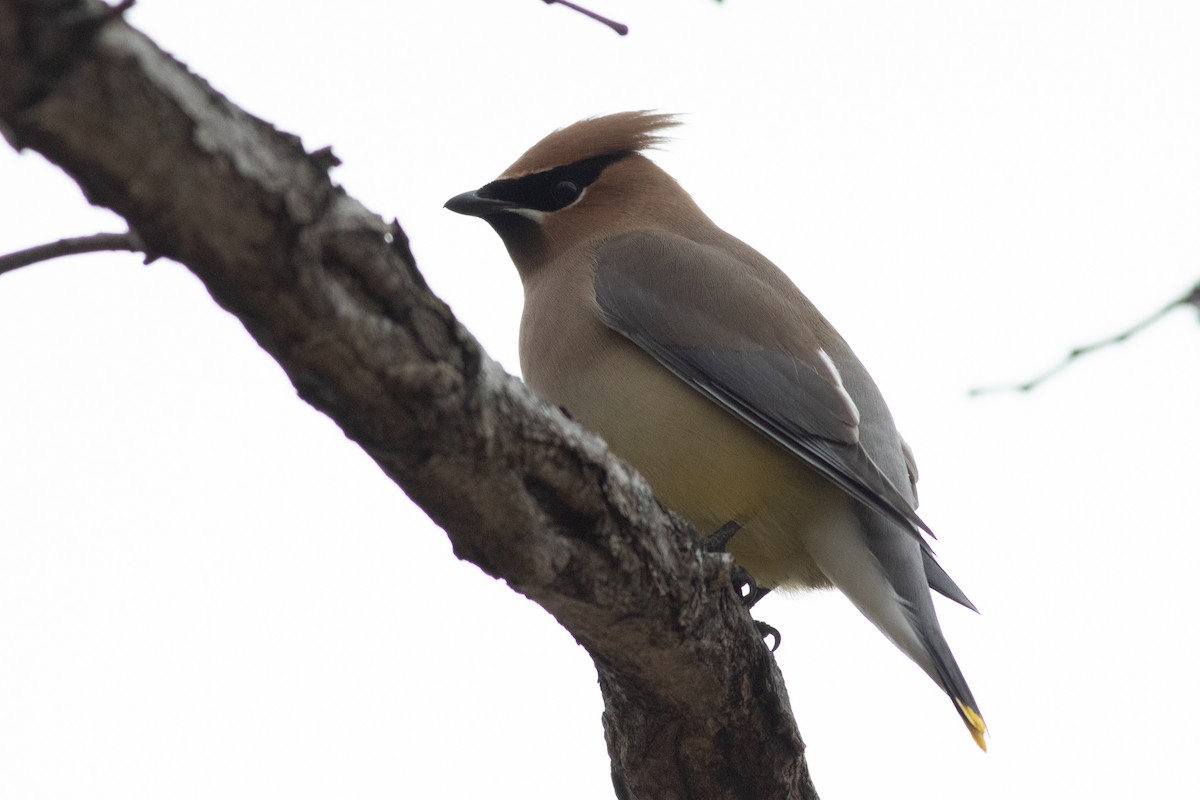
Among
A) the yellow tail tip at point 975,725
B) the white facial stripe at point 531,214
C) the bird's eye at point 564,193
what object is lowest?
the yellow tail tip at point 975,725

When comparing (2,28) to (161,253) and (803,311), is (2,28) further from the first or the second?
(803,311)

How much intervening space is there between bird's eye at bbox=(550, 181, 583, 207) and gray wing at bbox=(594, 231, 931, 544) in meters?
0.32

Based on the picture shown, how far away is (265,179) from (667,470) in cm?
214

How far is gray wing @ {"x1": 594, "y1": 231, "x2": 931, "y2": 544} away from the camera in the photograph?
3.66m

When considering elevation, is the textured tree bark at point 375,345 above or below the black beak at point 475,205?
below

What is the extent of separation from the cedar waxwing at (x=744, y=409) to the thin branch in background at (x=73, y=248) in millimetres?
2030

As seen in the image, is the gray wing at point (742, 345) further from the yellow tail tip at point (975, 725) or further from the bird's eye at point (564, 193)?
the yellow tail tip at point (975, 725)

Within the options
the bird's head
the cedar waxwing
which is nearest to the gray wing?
the cedar waxwing

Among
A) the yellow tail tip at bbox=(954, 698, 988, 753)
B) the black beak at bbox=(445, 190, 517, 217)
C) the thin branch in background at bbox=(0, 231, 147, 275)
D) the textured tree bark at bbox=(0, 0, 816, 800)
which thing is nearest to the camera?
the textured tree bark at bbox=(0, 0, 816, 800)

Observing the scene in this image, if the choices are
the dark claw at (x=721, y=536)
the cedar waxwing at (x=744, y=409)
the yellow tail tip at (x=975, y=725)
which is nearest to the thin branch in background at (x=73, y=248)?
the cedar waxwing at (x=744, y=409)

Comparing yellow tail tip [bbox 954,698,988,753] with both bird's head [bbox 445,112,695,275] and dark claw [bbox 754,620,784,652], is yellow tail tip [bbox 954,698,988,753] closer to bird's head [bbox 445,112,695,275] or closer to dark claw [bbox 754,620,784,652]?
dark claw [bbox 754,620,784,652]

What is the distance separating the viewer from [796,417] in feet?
12.4

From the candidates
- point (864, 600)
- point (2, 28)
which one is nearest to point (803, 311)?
point (864, 600)

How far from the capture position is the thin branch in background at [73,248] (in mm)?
1767
